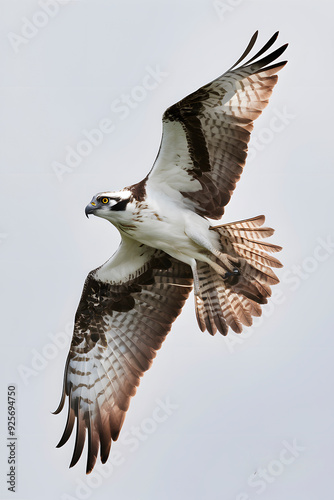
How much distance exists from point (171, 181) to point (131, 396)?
2315 mm

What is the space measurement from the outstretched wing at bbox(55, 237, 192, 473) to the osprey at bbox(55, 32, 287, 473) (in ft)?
0.03

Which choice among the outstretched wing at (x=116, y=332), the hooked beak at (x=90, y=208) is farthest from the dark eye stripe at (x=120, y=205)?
the outstretched wing at (x=116, y=332)

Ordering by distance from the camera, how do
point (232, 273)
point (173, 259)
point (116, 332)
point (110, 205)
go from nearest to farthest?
point (110, 205) < point (232, 273) < point (173, 259) < point (116, 332)

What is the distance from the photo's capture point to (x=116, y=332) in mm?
9805

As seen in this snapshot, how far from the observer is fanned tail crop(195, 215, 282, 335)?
884 cm

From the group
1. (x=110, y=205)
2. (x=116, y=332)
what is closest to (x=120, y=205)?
(x=110, y=205)

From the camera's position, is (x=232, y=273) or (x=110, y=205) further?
(x=232, y=273)

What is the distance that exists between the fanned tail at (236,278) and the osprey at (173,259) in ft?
0.03

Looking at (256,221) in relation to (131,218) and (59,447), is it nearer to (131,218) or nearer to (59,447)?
(131,218)

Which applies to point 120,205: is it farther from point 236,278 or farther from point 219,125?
point 236,278

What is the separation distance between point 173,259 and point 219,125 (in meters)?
1.67

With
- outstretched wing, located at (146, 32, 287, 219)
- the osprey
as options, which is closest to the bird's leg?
the osprey

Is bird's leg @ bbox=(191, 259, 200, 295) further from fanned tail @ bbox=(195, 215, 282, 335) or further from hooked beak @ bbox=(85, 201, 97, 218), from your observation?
hooked beak @ bbox=(85, 201, 97, 218)

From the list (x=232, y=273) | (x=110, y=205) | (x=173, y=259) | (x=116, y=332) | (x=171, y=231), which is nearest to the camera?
(x=110, y=205)
